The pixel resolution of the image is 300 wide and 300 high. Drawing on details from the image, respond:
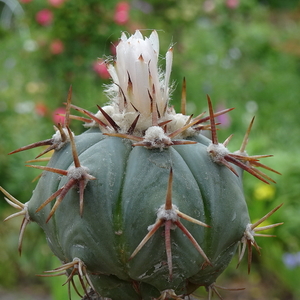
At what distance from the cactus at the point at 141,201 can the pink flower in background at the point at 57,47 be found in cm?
385

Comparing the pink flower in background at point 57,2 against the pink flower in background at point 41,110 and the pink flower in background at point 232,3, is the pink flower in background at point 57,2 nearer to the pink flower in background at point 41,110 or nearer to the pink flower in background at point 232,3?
the pink flower in background at point 41,110

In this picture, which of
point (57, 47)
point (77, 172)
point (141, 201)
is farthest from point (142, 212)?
point (57, 47)

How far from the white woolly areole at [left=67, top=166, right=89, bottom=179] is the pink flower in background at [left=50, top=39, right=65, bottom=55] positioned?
4067 mm

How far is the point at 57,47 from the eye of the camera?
4.90 metres

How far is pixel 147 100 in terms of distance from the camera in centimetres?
122

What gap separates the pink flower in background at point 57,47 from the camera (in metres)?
4.90

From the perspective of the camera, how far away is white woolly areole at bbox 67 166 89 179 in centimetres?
104

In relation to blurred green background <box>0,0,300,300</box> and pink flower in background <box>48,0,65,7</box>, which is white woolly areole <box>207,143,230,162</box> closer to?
blurred green background <box>0,0,300,300</box>

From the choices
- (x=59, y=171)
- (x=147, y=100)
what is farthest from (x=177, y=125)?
(x=59, y=171)

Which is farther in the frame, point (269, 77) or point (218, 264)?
point (269, 77)

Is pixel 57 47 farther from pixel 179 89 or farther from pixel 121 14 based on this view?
pixel 179 89

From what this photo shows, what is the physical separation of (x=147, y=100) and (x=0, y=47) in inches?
212

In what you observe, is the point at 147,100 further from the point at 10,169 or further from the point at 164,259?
the point at 10,169

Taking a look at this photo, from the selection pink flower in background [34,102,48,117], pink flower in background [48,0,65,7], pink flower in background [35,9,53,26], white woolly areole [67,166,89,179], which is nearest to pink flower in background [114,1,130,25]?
pink flower in background [48,0,65,7]
